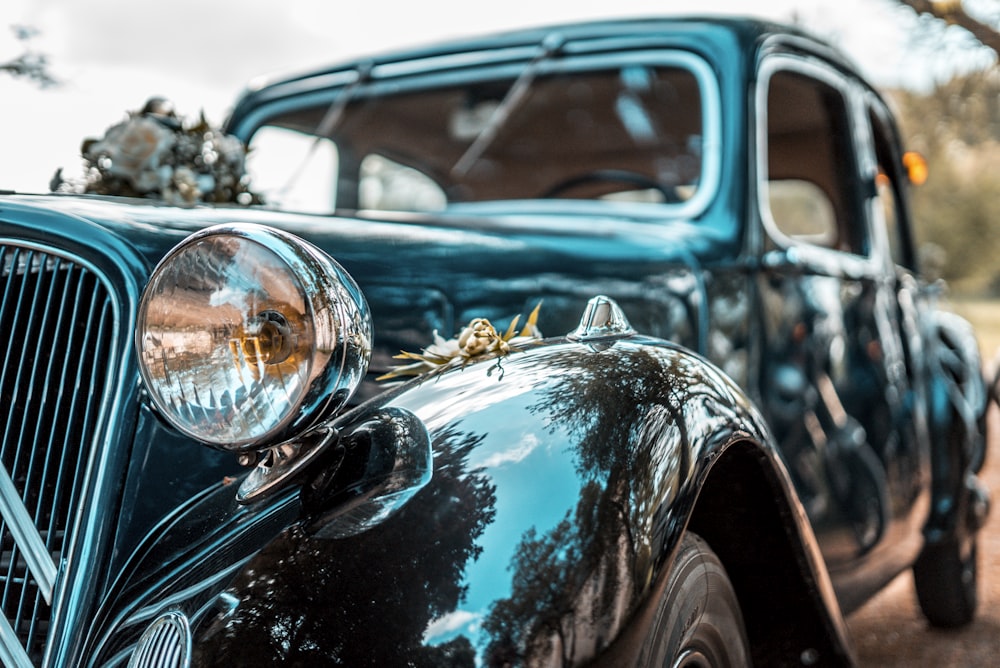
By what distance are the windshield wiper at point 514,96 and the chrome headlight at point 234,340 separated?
1581mm

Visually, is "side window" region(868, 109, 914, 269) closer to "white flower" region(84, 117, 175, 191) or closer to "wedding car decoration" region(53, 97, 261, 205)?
"wedding car decoration" region(53, 97, 261, 205)

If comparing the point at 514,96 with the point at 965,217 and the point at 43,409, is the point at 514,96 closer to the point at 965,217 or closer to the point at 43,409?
the point at 43,409

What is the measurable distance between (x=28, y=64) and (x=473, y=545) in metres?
1.48

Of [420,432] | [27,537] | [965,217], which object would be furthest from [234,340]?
[965,217]

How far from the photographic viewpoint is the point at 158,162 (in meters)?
2.07

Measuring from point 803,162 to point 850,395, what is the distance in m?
0.75

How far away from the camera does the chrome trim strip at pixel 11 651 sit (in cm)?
114

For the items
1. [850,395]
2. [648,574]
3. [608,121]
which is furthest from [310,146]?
[648,574]

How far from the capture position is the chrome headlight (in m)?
1.07

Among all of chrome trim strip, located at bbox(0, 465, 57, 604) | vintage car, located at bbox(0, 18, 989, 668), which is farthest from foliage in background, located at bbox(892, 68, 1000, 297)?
chrome trim strip, located at bbox(0, 465, 57, 604)

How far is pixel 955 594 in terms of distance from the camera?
3.30m

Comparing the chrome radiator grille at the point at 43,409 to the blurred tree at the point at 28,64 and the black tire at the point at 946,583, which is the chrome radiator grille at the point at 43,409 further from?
the black tire at the point at 946,583

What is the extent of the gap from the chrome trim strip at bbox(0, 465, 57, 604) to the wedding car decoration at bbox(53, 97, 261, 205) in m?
0.92

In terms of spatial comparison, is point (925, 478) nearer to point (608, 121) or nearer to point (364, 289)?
point (608, 121)
